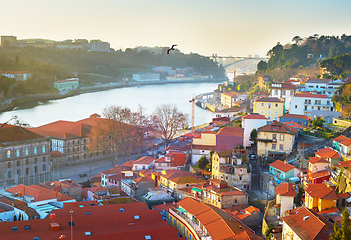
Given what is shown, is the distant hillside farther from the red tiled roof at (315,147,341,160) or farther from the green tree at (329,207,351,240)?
the green tree at (329,207,351,240)

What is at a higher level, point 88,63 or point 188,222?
point 88,63

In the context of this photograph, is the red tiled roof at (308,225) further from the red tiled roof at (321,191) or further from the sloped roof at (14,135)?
the sloped roof at (14,135)

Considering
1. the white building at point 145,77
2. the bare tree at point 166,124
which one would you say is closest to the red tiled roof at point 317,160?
the bare tree at point 166,124

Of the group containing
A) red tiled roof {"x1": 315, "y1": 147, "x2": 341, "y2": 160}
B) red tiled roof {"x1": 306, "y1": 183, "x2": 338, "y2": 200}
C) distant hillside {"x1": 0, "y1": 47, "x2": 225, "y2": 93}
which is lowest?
red tiled roof {"x1": 306, "y1": 183, "x2": 338, "y2": 200}

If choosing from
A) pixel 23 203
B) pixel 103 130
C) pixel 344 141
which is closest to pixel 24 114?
pixel 103 130

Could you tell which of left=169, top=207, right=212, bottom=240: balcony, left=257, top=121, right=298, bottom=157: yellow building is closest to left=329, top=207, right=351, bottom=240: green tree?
left=169, top=207, right=212, bottom=240: balcony

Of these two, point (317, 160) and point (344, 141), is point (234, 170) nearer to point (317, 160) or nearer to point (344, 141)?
point (317, 160)

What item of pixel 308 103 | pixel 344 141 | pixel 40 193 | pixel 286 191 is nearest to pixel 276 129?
pixel 344 141
